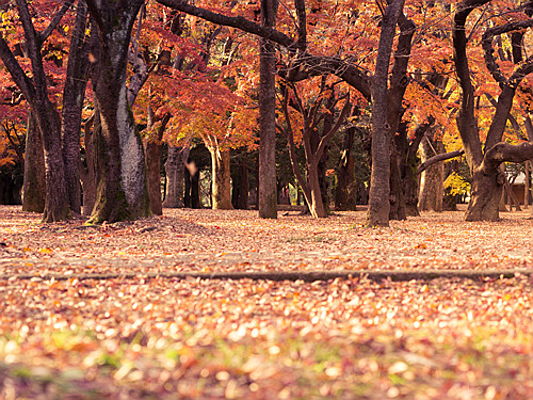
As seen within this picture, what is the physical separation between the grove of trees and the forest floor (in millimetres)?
4550

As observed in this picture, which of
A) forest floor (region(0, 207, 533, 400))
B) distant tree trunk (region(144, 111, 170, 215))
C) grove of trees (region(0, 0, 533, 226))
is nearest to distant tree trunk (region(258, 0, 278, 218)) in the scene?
grove of trees (region(0, 0, 533, 226))

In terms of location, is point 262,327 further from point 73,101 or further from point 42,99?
point 73,101

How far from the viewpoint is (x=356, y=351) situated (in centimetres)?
391

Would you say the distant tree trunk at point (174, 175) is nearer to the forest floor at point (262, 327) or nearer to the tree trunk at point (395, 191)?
the tree trunk at point (395, 191)

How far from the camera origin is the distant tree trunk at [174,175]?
2886 centimetres

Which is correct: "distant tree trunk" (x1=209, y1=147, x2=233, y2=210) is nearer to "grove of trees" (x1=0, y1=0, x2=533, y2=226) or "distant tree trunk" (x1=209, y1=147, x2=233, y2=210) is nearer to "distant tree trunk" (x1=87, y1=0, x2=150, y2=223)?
"grove of trees" (x1=0, y1=0, x2=533, y2=226)

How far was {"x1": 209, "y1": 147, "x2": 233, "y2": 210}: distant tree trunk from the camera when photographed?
92.5 feet

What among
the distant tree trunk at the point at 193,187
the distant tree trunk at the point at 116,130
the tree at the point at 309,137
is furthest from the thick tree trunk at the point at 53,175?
the distant tree trunk at the point at 193,187

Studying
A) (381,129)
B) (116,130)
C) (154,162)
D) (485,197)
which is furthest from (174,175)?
(381,129)

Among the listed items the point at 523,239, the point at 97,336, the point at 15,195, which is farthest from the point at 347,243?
the point at 15,195

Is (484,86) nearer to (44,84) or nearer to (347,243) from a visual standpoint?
(347,243)

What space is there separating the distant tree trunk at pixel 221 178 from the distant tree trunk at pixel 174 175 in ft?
5.61

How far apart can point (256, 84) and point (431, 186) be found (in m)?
13.0

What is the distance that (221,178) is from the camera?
28766 mm
